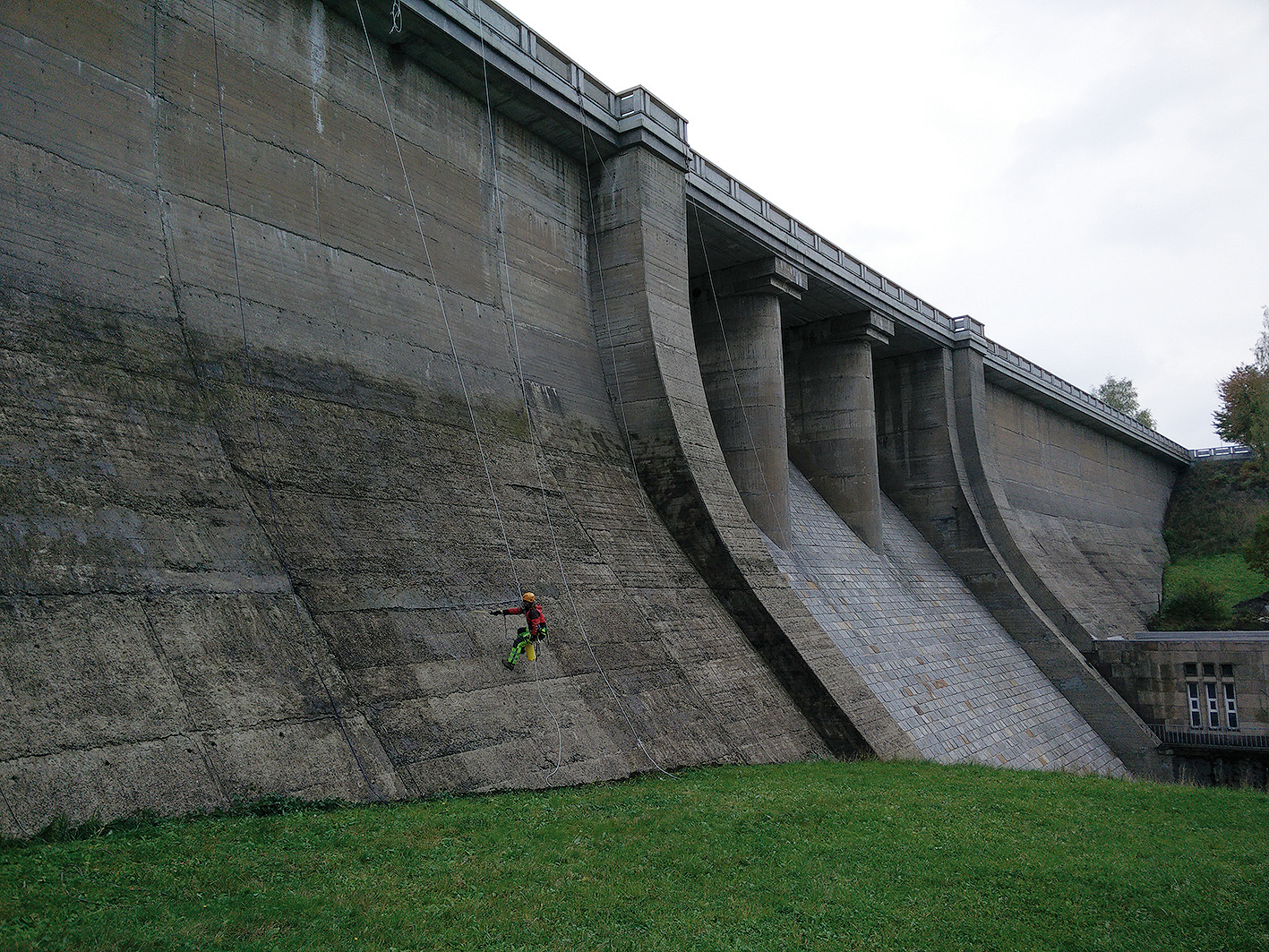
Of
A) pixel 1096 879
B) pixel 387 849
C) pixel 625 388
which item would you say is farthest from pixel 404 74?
pixel 1096 879

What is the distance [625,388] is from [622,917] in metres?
11.6

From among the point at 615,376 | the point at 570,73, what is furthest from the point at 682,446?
the point at 570,73

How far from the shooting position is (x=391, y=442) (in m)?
11.4

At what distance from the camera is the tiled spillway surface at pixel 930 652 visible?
17734 millimetres

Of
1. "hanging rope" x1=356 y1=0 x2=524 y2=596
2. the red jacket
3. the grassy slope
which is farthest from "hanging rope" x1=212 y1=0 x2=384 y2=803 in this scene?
the grassy slope

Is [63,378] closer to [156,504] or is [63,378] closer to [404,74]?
[156,504]

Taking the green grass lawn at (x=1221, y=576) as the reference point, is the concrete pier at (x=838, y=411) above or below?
above

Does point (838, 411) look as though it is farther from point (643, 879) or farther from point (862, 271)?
point (643, 879)

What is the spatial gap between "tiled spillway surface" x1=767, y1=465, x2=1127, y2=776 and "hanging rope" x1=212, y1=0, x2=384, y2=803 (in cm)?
1148

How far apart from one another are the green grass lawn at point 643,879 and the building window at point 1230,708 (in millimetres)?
15120

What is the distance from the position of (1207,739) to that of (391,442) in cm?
2222

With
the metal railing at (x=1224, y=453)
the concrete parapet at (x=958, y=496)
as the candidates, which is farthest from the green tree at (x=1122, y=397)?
the concrete parapet at (x=958, y=496)

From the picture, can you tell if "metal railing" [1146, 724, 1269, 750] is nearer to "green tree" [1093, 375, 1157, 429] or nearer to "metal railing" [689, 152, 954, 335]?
"metal railing" [689, 152, 954, 335]

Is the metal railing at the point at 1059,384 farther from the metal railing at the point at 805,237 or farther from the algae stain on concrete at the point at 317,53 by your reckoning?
the algae stain on concrete at the point at 317,53
